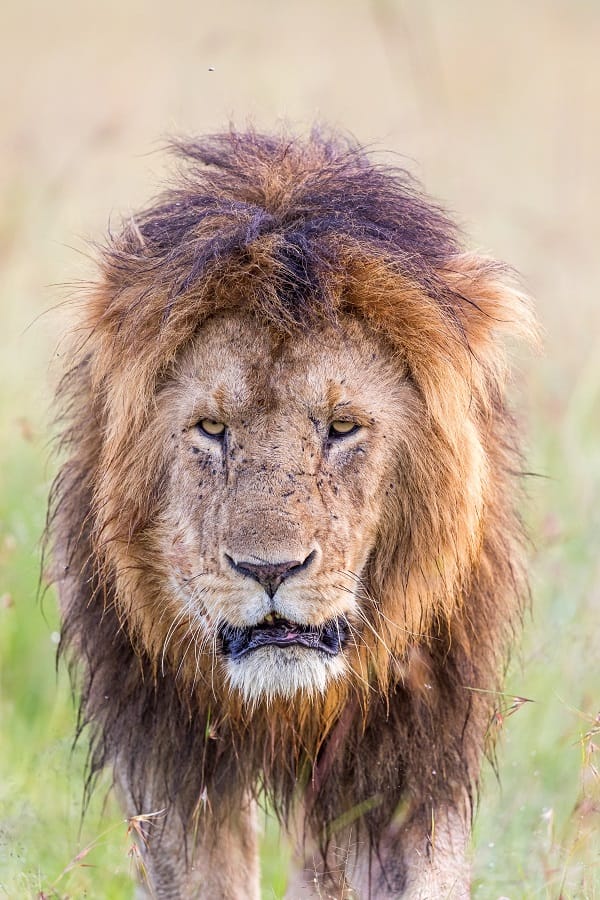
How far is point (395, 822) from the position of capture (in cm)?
322

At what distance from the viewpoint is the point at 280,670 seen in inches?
108

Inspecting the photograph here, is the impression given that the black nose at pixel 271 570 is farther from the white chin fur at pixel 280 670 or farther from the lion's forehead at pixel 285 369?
the lion's forehead at pixel 285 369

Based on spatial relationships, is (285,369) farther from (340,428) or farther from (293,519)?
(293,519)

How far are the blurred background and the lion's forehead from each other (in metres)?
0.48

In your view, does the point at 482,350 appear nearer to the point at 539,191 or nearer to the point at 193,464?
the point at 193,464

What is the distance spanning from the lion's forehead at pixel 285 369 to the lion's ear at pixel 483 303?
0.71 ft

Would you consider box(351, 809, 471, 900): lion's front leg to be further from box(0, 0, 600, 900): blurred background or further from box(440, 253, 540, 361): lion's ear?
box(440, 253, 540, 361): lion's ear

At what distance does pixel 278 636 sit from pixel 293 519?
0.25m

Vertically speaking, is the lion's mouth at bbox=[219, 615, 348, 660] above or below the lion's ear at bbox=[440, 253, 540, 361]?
below

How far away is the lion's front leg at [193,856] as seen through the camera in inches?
130

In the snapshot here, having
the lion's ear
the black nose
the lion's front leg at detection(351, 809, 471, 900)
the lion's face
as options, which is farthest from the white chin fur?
the lion's ear

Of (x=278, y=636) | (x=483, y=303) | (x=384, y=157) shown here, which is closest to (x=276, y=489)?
(x=278, y=636)

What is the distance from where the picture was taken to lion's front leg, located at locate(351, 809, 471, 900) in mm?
3141

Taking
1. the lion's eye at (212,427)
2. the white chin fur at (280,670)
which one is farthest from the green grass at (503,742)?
the lion's eye at (212,427)
